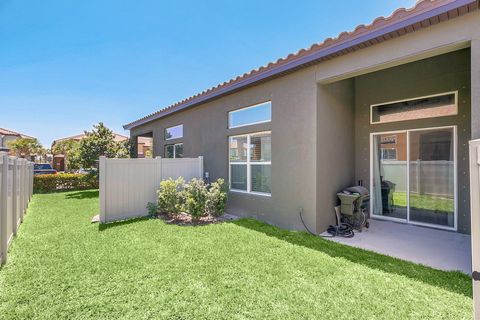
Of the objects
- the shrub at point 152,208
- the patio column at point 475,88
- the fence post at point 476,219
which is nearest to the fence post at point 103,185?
the shrub at point 152,208

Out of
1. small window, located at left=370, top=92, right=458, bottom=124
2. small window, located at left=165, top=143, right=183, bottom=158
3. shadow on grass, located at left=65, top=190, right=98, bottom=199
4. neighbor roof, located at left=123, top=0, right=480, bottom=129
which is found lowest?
shadow on grass, located at left=65, top=190, right=98, bottom=199

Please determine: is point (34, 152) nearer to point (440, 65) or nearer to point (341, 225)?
point (341, 225)

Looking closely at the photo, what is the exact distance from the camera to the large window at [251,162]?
6.87 m

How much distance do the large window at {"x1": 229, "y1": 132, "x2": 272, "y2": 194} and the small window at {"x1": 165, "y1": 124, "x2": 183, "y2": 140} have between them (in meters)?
3.77

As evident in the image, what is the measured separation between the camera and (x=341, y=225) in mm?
5984

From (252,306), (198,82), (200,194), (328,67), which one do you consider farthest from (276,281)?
(198,82)

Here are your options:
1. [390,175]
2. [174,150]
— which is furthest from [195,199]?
[390,175]

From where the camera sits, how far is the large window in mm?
6867

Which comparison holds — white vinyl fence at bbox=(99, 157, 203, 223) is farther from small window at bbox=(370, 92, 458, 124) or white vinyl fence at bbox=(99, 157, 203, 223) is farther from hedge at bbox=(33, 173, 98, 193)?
hedge at bbox=(33, 173, 98, 193)

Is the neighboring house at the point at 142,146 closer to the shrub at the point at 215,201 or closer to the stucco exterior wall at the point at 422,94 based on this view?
the shrub at the point at 215,201

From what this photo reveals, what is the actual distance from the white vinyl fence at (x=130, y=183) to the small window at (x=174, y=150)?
8.89ft

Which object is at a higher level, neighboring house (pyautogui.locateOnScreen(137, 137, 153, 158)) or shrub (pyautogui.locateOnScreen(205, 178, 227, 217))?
neighboring house (pyautogui.locateOnScreen(137, 137, 153, 158))

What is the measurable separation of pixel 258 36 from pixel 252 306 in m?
10.4

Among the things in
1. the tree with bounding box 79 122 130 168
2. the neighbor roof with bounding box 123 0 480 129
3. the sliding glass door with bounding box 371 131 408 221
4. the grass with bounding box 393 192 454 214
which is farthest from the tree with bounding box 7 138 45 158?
the grass with bounding box 393 192 454 214
